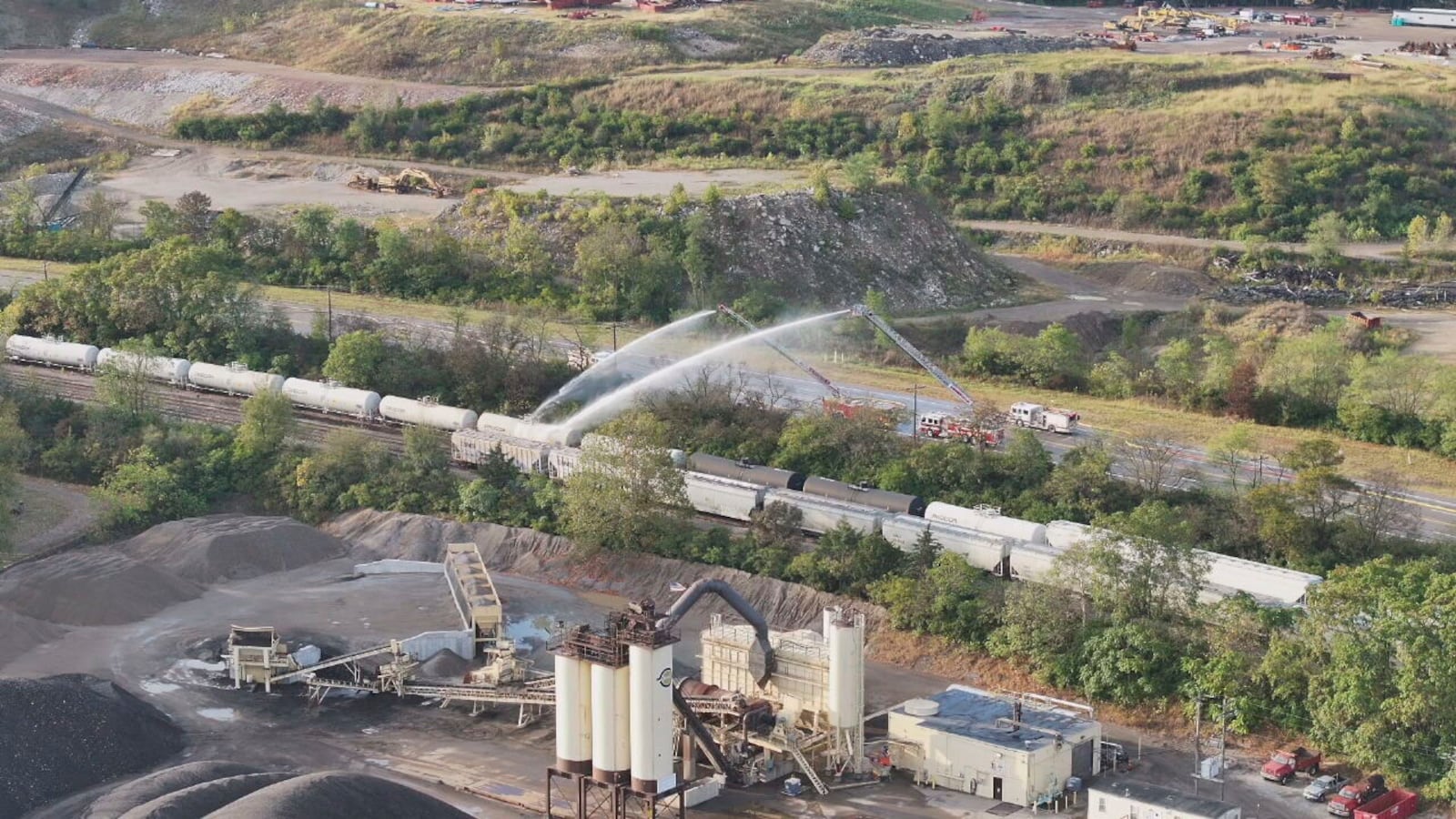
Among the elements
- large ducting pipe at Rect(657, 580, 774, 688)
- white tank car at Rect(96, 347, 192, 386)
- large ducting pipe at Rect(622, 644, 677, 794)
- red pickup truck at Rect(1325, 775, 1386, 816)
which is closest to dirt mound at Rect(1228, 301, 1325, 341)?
red pickup truck at Rect(1325, 775, 1386, 816)

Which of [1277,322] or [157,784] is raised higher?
[1277,322]

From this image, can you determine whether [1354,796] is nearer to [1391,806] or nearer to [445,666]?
[1391,806]

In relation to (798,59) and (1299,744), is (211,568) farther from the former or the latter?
(798,59)

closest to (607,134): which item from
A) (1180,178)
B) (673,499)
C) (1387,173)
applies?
(1180,178)

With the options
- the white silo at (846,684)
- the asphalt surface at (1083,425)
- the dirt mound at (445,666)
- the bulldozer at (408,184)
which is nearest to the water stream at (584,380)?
the asphalt surface at (1083,425)

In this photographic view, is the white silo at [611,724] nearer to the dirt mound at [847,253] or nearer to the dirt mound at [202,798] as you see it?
the dirt mound at [202,798]

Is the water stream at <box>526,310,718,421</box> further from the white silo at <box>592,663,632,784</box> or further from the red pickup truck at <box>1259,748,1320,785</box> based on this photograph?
the red pickup truck at <box>1259,748,1320,785</box>

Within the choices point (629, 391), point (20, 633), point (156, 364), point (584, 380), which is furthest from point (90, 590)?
point (584, 380)
